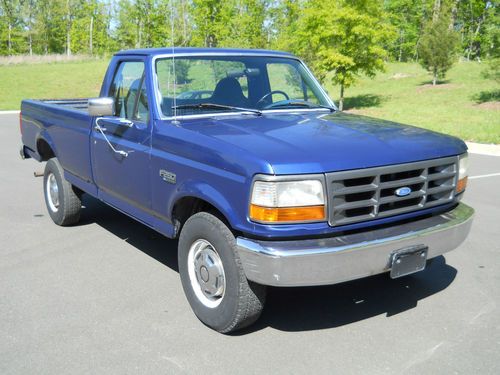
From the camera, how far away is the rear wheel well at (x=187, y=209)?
3854 mm

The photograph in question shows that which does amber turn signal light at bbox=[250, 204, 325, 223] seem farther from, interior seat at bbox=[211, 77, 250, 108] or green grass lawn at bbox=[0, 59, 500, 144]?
green grass lawn at bbox=[0, 59, 500, 144]

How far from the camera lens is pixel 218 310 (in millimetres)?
3631

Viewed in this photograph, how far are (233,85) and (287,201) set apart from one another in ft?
5.95

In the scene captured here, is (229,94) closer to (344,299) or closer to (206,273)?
(206,273)

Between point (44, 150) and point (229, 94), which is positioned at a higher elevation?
point (229, 94)

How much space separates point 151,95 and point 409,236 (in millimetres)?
2263

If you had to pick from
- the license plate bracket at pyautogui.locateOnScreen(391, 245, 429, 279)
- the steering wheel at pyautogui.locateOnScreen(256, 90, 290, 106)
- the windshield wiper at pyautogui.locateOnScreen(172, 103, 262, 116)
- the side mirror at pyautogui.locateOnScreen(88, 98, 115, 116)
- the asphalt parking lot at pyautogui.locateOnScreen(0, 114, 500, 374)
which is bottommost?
the asphalt parking lot at pyautogui.locateOnScreen(0, 114, 500, 374)

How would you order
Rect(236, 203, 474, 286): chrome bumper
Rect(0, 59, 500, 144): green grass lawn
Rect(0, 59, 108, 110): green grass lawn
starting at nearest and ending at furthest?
Rect(236, 203, 474, 286): chrome bumper < Rect(0, 59, 500, 144): green grass lawn < Rect(0, 59, 108, 110): green grass lawn

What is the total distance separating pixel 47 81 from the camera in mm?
36312

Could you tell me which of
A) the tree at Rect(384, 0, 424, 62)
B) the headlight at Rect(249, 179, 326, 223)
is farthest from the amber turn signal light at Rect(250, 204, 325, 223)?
the tree at Rect(384, 0, 424, 62)

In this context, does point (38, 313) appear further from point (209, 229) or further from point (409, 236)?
point (409, 236)

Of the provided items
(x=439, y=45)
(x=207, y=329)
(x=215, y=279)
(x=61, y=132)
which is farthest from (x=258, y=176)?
(x=439, y=45)

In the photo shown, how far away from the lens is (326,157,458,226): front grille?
3.26m

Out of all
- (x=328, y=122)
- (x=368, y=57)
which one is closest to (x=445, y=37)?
(x=368, y=57)
